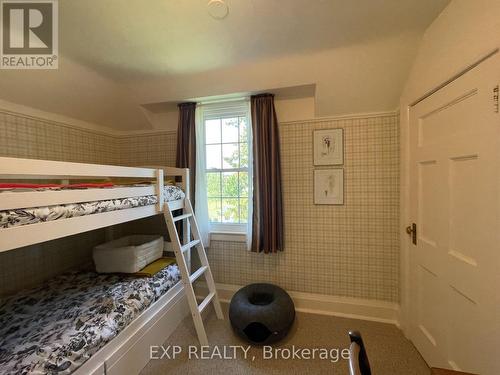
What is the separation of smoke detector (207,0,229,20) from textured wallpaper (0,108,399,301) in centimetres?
118

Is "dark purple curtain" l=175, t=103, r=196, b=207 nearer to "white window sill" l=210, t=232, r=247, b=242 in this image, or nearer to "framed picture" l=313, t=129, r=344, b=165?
"white window sill" l=210, t=232, r=247, b=242

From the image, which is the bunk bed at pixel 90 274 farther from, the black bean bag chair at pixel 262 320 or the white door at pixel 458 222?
the white door at pixel 458 222

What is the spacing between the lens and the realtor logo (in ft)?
4.74

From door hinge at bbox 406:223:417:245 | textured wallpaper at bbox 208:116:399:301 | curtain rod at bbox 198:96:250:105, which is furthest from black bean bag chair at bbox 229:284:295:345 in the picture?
curtain rod at bbox 198:96:250:105

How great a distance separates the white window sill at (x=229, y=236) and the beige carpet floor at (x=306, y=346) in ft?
2.59

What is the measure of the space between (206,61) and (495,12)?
182 cm

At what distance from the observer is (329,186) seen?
232 cm

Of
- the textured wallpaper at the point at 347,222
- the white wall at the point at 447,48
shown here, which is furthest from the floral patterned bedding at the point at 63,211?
the white wall at the point at 447,48

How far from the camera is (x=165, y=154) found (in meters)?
2.78

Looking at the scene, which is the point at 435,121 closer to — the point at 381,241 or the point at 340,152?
the point at 340,152

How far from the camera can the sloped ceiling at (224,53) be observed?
1468 millimetres

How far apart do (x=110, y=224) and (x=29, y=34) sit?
150cm

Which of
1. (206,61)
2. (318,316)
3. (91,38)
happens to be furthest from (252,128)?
(318,316)

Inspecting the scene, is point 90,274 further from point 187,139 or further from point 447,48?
point 447,48
